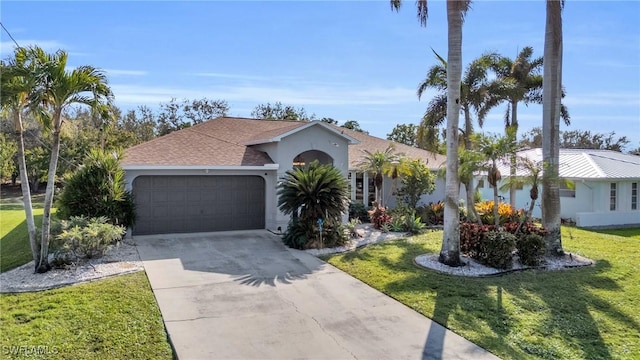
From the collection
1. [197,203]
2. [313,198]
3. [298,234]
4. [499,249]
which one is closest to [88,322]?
[298,234]

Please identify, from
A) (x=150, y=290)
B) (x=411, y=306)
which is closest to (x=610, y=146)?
(x=411, y=306)

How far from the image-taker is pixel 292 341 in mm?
6914

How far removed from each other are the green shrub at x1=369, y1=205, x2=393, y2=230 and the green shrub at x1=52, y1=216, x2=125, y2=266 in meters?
9.96

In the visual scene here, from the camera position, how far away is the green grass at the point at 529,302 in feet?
23.3

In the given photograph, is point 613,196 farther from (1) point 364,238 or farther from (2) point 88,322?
(2) point 88,322

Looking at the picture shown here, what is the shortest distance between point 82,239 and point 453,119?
10467mm

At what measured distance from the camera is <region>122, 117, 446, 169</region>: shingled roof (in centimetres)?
1569

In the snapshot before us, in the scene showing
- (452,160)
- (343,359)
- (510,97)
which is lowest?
(343,359)

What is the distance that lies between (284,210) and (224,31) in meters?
6.64

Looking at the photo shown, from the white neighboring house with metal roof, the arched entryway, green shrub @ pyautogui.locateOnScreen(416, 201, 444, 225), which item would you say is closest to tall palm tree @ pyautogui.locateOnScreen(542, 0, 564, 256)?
green shrub @ pyautogui.locateOnScreen(416, 201, 444, 225)

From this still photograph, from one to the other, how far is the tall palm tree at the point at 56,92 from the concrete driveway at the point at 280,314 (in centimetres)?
296

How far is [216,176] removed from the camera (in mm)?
16484

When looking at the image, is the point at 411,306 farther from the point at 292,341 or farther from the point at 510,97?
the point at 510,97

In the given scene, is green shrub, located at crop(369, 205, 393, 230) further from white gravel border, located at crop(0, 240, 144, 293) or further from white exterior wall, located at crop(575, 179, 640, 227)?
white exterior wall, located at crop(575, 179, 640, 227)
